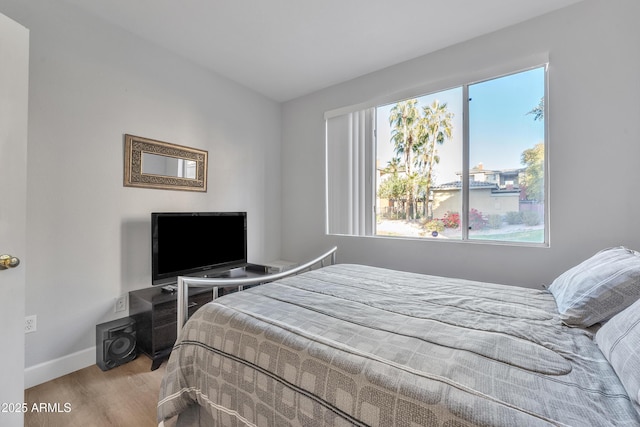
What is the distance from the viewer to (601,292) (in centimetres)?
114

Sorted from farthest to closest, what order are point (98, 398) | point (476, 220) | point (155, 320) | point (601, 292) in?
point (476, 220)
point (155, 320)
point (98, 398)
point (601, 292)

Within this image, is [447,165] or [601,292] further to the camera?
[447,165]

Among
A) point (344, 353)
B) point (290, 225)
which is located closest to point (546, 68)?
point (344, 353)

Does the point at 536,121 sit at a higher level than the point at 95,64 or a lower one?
lower

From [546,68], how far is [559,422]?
252 cm

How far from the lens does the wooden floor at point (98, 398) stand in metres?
1.56

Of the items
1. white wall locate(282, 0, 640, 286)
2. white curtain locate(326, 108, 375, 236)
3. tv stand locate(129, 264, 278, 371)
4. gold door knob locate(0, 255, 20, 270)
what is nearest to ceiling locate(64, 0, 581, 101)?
white wall locate(282, 0, 640, 286)

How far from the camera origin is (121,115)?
2.29 meters

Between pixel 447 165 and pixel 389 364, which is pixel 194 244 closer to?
pixel 389 364

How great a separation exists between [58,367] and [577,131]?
406 centimetres

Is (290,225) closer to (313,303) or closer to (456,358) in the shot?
(313,303)

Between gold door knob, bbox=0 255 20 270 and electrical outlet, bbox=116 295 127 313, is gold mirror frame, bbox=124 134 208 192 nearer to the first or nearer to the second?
electrical outlet, bbox=116 295 127 313

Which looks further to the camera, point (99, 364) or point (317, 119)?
point (317, 119)

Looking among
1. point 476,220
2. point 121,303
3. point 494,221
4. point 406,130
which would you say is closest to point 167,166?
point 121,303
